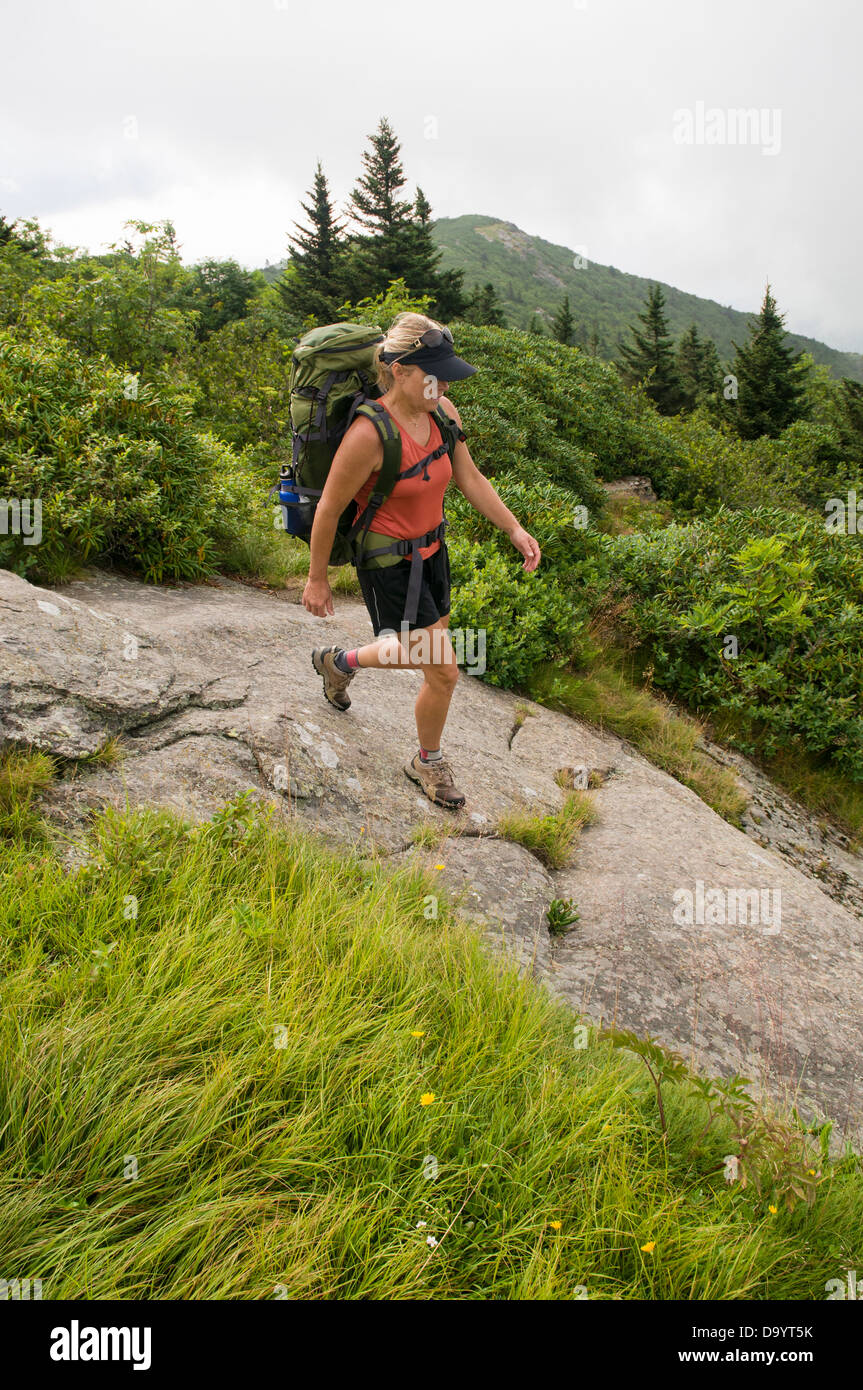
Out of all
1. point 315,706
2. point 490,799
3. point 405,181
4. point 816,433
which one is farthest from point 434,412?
point 405,181

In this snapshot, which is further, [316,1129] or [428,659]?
[428,659]

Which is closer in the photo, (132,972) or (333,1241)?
(333,1241)

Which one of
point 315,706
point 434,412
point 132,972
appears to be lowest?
point 132,972

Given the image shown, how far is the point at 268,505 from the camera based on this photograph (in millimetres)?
7539

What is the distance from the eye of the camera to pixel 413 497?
3293 millimetres

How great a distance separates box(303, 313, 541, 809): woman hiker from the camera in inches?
119

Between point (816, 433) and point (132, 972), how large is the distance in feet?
120

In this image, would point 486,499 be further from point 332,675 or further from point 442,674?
point 332,675

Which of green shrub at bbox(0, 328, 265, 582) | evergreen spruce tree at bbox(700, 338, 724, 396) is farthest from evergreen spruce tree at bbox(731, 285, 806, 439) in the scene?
green shrub at bbox(0, 328, 265, 582)

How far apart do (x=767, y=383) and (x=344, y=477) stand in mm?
42965

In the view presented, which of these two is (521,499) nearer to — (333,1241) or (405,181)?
(333,1241)

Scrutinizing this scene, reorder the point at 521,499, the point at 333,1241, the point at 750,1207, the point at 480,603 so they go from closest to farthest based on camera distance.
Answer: the point at 333,1241 → the point at 750,1207 → the point at 480,603 → the point at 521,499

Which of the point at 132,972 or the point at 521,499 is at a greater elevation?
the point at 521,499

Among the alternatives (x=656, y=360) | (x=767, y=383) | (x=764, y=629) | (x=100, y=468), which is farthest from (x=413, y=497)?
(x=656, y=360)
